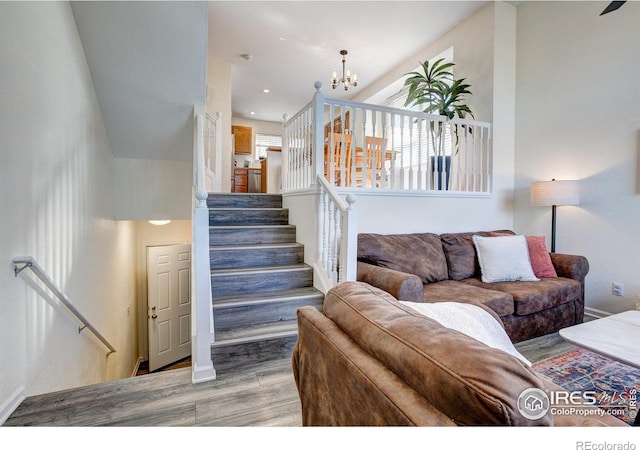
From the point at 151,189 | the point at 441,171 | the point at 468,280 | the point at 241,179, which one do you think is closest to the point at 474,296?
the point at 468,280

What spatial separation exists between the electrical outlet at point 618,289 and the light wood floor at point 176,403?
3243mm

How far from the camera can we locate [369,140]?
12.1 ft

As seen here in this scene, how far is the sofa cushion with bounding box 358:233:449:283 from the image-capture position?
2.61 meters

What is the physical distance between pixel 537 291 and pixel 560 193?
45.9 inches

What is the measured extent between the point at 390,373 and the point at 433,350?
0.41 ft

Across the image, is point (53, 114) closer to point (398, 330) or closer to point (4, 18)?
point (4, 18)

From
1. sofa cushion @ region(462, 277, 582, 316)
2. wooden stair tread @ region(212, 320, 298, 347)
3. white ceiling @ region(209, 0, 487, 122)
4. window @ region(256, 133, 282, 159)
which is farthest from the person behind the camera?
window @ region(256, 133, 282, 159)

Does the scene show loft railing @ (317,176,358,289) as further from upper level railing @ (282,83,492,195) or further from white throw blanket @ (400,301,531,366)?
white throw blanket @ (400,301,531,366)

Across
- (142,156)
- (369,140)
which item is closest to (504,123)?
(369,140)

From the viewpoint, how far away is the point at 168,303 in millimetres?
4270

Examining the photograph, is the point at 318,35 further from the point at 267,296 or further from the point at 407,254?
the point at 267,296

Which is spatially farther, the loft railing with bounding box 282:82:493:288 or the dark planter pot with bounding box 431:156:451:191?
the dark planter pot with bounding box 431:156:451:191

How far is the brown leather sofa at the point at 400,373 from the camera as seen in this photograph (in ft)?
1.77

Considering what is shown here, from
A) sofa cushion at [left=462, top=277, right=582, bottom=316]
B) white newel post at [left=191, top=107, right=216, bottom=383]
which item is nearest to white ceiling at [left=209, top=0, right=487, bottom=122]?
white newel post at [left=191, top=107, right=216, bottom=383]
